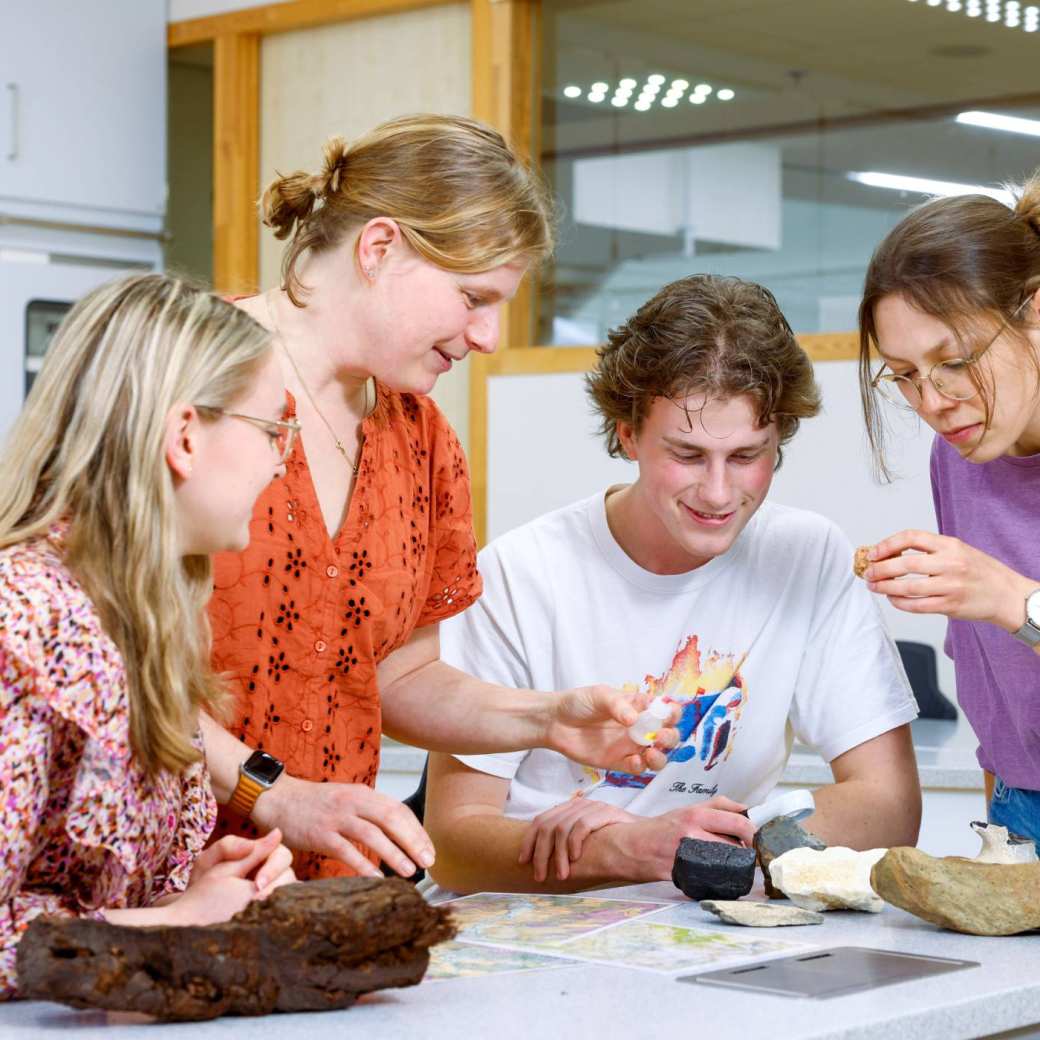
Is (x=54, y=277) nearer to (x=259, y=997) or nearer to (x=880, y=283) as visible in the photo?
(x=880, y=283)

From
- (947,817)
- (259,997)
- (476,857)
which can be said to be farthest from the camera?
(947,817)

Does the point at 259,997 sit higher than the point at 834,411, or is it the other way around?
the point at 834,411

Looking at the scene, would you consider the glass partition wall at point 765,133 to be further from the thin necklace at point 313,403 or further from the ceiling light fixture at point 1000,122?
the thin necklace at point 313,403

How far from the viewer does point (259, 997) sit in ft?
3.62

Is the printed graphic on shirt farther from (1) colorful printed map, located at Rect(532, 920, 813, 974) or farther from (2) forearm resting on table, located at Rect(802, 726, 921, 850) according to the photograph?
(1) colorful printed map, located at Rect(532, 920, 813, 974)

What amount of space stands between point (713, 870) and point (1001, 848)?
0.26 m

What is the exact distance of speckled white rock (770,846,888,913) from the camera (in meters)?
1.51

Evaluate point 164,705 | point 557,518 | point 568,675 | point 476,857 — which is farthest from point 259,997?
point 557,518

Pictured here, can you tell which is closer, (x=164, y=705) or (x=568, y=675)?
(x=164, y=705)

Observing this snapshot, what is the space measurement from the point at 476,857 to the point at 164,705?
726 millimetres

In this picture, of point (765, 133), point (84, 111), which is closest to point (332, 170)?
point (765, 133)

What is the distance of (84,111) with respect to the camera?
184 inches

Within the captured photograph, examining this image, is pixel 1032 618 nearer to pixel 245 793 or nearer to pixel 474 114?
pixel 245 793

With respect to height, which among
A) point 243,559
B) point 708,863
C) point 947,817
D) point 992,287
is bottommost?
point 947,817
